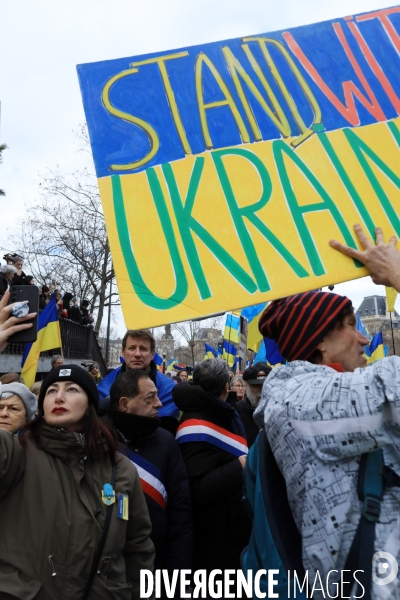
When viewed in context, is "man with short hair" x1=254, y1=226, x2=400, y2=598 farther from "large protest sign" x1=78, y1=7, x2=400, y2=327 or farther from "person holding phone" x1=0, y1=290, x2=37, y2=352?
"person holding phone" x1=0, y1=290, x2=37, y2=352

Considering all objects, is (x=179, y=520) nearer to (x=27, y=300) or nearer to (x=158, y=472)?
(x=158, y=472)

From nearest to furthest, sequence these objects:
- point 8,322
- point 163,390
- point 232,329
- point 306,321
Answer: point 306,321
point 8,322
point 163,390
point 232,329

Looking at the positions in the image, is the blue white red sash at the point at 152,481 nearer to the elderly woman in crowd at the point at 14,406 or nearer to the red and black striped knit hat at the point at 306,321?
the elderly woman in crowd at the point at 14,406

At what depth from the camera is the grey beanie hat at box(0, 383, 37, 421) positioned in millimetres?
2814

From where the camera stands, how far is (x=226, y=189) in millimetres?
2242

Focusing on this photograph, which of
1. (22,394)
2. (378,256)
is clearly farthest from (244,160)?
(22,394)

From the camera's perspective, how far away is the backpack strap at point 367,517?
1178 mm

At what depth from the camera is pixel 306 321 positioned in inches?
60.8

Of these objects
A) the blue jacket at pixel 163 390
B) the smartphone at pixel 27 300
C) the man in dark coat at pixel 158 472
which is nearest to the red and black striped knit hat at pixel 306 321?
the smartphone at pixel 27 300

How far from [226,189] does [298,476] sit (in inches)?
52.4

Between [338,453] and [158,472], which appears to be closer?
[338,453]

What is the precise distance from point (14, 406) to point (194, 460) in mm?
1048

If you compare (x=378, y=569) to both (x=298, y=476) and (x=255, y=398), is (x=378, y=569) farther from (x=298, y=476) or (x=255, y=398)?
(x=255, y=398)

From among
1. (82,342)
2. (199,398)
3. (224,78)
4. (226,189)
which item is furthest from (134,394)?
(82,342)
